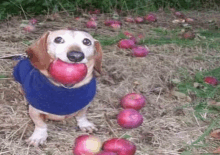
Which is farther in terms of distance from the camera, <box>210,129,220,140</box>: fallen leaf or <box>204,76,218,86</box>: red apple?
<box>204,76,218,86</box>: red apple

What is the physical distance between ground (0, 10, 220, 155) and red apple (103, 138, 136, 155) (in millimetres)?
144

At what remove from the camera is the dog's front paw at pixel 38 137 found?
77.5 inches

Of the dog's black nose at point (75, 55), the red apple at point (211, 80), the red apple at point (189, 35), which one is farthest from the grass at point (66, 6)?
the dog's black nose at point (75, 55)

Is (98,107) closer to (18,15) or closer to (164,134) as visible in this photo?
(164,134)

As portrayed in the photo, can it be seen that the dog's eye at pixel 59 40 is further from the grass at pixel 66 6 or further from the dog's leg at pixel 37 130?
the grass at pixel 66 6

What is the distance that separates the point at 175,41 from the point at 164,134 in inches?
68.9

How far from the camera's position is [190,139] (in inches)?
83.7

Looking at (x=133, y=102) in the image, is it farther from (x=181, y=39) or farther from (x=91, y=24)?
(x=91, y=24)

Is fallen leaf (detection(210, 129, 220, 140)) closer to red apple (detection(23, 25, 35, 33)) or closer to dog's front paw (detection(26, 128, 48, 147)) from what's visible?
dog's front paw (detection(26, 128, 48, 147))

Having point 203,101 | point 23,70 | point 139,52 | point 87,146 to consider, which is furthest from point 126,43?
point 87,146

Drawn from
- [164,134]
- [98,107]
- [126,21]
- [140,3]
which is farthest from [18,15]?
[164,134]

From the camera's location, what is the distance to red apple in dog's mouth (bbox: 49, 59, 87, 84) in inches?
64.6

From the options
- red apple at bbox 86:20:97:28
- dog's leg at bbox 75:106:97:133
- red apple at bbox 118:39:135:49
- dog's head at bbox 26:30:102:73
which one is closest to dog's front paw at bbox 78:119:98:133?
dog's leg at bbox 75:106:97:133

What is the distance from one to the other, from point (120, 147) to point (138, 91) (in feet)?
3.22
